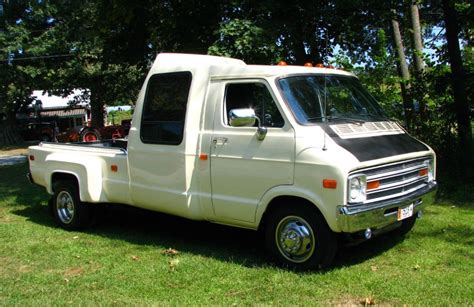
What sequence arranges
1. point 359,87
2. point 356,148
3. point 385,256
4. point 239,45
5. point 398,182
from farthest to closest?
1. point 239,45
2. point 359,87
3. point 385,256
4. point 398,182
5. point 356,148

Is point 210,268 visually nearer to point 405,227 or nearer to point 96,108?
point 405,227

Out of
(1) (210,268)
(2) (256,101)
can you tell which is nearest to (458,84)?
(2) (256,101)

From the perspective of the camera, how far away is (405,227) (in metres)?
6.55

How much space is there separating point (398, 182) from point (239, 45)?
5.39 m

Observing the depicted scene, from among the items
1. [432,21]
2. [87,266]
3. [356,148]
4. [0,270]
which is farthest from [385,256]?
[432,21]

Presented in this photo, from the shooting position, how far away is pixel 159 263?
591cm

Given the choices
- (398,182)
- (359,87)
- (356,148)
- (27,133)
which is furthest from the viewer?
(27,133)

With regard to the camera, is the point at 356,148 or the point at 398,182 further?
the point at 398,182

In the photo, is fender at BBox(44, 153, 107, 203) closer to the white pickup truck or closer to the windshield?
the white pickup truck

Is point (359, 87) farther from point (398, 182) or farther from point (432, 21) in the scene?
point (432, 21)

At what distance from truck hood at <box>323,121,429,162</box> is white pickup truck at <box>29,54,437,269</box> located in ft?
0.06

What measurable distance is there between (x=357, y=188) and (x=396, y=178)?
0.67 m

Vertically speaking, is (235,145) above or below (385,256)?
above

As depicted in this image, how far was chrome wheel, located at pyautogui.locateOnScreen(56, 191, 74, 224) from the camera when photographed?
771 centimetres
